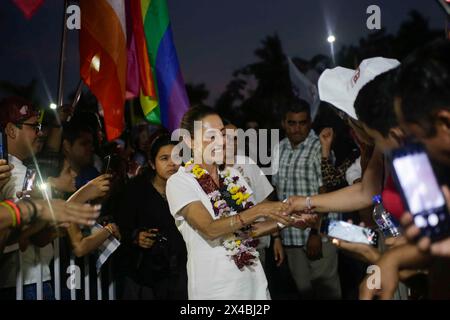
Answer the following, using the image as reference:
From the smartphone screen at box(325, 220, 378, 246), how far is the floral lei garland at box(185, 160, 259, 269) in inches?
38.7

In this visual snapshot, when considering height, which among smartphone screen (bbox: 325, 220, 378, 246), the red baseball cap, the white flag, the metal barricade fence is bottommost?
the metal barricade fence

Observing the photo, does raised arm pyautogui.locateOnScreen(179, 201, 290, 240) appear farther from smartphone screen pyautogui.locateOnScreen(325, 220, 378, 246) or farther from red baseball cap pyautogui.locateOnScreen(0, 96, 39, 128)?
red baseball cap pyautogui.locateOnScreen(0, 96, 39, 128)

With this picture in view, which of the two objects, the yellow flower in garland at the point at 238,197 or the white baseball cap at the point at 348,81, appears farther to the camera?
the yellow flower in garland at the point at 238,197

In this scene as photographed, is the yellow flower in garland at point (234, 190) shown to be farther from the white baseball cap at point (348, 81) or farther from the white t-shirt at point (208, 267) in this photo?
the white baseball cap at point (348, 81)

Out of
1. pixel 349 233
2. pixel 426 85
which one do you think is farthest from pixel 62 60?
pixel 426 85

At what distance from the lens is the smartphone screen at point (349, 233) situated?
2.42 m

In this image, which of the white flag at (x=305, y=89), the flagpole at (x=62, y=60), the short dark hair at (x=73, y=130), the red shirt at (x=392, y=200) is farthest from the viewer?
the white flag at (x=305, y=89)

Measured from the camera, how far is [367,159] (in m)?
3.80

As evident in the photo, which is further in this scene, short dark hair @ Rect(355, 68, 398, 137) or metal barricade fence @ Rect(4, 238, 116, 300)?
metal barricade fence @ Rect(4, 238, 116, 300)

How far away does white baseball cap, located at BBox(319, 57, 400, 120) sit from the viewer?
302cm

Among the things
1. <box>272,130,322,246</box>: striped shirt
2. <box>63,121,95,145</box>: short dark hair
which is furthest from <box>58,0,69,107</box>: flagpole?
<box>272,130,322,246</box>: striped shirt

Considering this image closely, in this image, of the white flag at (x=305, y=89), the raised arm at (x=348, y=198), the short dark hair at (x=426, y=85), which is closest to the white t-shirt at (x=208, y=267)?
the raised arm at (x=348, y=198)

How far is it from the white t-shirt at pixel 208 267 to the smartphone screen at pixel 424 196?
1670mm
